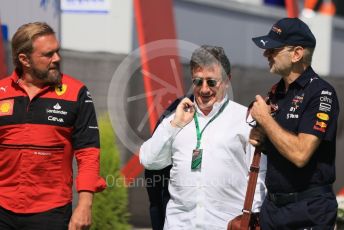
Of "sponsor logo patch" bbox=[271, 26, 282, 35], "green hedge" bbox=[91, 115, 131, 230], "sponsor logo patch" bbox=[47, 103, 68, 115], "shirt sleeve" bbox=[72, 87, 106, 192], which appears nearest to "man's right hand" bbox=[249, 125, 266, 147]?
"sponsor logo patch" bbox=[271, 26, 282, 35]

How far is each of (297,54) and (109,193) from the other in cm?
363

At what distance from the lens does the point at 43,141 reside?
422 cm

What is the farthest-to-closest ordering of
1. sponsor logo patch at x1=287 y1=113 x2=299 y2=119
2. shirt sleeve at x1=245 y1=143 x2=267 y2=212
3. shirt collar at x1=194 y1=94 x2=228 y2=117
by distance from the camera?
shirt collar at x1=194 y1=94 x2=228 y2=117, shirt sleeve at x1=245 y1=143 x2=267 y2=212, sponsor logo patch at x1=287 y1=113 x2=299 y2=119

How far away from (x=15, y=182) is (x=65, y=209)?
30cm

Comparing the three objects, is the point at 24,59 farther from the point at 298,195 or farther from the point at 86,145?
the point at 298,195

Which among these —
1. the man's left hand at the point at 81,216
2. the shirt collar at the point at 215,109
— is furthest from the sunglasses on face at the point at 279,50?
the man's left hand at the point at 81,216

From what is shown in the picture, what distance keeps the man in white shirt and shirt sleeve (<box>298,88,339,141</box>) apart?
20.4 inches

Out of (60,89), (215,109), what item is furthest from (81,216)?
(215,109)

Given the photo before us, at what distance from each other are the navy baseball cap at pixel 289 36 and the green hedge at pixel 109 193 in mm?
3389

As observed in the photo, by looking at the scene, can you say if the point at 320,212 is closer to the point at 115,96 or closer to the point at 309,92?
the point at 309,92

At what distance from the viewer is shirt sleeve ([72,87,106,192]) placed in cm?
429

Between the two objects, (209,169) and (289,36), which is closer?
(289,36)

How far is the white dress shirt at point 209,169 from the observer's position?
4.47m

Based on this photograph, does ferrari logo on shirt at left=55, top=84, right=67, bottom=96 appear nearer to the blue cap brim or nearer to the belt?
the blue cap brim
